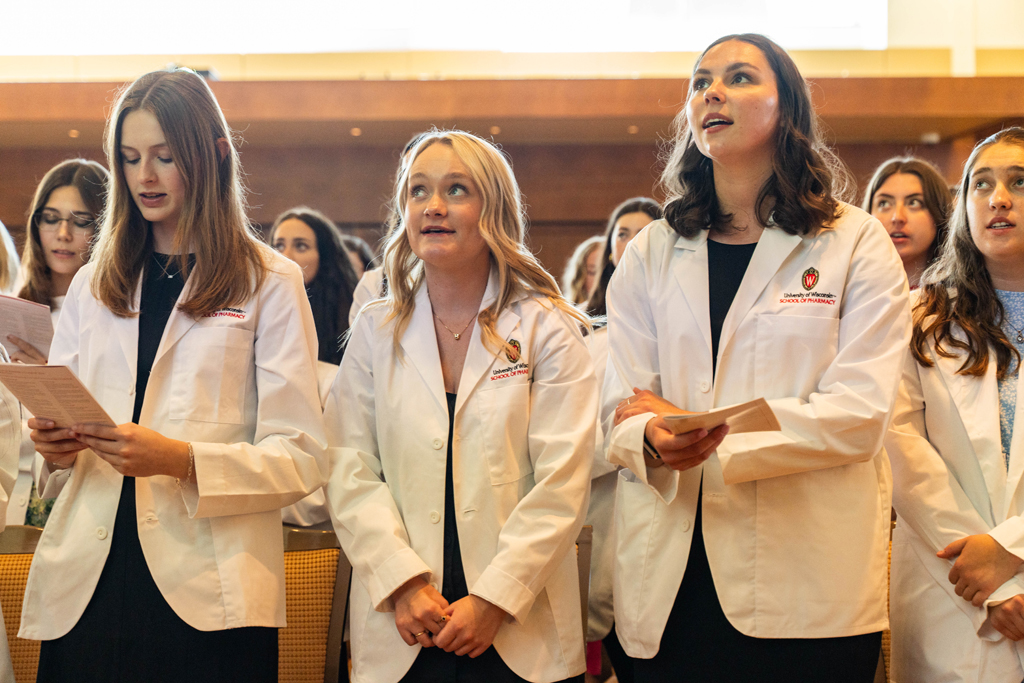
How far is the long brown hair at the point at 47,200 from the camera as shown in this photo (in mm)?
2625

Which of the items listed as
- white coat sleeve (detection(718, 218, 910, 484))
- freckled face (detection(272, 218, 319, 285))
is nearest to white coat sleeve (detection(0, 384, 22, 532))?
white coat sleeve (detection(718, 218, 910, 484))

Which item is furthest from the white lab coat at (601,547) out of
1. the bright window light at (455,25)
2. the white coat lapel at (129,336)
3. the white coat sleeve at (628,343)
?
the bright window light at (455,25)

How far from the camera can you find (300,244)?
146 inches

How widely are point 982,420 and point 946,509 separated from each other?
0.72ft

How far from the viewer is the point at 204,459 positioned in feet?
5.16

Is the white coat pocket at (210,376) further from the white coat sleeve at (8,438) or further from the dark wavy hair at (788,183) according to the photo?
the dark wavy hair at (788,183)

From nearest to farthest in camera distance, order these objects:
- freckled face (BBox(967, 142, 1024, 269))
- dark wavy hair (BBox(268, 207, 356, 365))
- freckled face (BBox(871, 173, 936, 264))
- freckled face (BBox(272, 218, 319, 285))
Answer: freckled face (BBox(967, 142, 1024, 269)) < freckled face (BBox(871, 173, 936, 264)) < dark wavy hair (BBox(268, 207, 356, 365)) < freckled face (BBox(272, 218, 319, 285))

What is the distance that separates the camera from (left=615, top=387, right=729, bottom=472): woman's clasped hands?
1.51 metres

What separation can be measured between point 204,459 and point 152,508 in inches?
6.3

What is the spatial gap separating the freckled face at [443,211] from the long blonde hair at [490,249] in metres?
0.02

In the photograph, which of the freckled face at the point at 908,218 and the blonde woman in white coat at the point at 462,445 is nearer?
the blonde woman in white coat at the point at 462,445

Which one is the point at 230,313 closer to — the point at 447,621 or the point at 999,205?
the point at 447,621

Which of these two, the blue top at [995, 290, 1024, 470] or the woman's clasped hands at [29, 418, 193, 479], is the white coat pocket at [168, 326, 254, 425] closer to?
the woman's clasped hands at [29, 418, 193, 479]

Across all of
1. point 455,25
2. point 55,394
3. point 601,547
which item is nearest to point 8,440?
point 55,394
